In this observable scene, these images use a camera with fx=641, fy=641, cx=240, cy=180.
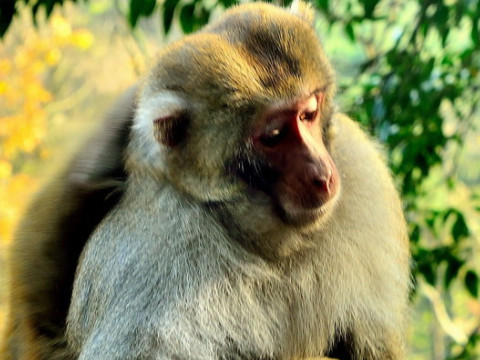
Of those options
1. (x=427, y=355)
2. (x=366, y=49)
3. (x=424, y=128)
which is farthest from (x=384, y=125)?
(x=427, y=355)

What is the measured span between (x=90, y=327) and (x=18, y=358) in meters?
0.65

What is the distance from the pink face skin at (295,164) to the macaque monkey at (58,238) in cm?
66

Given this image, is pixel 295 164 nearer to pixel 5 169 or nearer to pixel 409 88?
pixel 409 88

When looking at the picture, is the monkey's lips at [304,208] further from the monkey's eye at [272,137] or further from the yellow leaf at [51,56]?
the yellow leaf at [51,56]

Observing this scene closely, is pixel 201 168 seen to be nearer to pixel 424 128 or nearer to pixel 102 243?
pixel 102 243

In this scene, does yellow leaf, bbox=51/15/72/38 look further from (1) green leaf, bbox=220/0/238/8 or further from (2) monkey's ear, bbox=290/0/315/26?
(2) monkey's ear, bbox=290/0/315/26

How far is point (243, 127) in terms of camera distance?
2.24 metres

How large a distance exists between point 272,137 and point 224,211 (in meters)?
0.32

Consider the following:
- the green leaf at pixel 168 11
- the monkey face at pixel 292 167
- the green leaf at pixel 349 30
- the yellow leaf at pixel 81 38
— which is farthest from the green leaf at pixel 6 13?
the yellow leaf at pixel 81 38

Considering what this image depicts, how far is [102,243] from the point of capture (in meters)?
2.43

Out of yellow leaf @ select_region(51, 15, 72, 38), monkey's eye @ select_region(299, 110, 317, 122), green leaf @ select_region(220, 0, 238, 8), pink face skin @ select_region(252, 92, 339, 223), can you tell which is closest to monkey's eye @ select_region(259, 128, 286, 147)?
pink face skin @ select_region(252, 92, 339, 223)

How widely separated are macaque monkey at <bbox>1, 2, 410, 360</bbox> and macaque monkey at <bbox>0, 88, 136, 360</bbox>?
0.59 ft

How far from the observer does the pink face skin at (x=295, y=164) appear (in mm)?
2193

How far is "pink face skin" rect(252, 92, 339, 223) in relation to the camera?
7.20 ft
